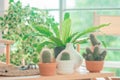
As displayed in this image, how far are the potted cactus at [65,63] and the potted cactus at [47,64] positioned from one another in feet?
0.23

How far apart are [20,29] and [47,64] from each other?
2.37 metres

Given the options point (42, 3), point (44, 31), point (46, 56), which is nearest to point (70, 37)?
point (44, 31)

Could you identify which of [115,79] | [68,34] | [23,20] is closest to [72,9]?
[23,20]

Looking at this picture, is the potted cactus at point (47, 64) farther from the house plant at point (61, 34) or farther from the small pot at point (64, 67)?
the house plant at point (61, 34)

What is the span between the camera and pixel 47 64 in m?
1.55

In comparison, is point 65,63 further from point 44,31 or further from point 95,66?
point 44,31

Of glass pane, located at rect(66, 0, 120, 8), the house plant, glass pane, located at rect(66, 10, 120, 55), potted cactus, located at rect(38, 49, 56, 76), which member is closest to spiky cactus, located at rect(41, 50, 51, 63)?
potted cactus, located at rect(38, 49, 56, 76)

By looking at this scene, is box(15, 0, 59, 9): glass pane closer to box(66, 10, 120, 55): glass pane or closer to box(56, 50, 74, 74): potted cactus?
box(66, 10, 120, 55): glass pane

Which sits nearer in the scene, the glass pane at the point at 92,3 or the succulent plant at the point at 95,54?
the succulent plant at the point at 95,54

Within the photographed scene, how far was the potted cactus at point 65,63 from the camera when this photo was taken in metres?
1.63

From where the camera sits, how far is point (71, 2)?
4.50 m

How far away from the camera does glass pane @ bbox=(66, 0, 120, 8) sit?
4.33 m

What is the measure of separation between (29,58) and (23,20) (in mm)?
559

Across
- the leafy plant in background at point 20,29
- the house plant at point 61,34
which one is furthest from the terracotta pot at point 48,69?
the leafy plant in background at point 20,29
